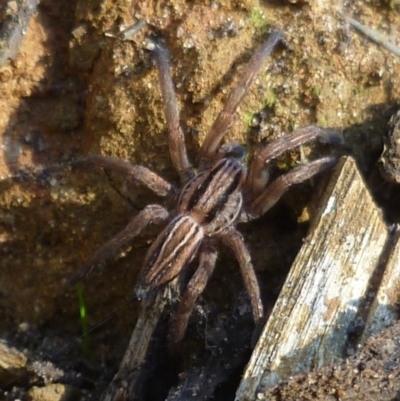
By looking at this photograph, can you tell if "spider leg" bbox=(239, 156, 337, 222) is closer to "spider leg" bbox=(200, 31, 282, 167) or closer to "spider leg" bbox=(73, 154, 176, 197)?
"spider leg" bbox=(200, 31, 282, 167)

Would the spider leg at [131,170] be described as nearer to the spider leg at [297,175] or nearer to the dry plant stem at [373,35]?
the spider leg at [297,175]

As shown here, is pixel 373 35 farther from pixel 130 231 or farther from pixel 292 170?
pixel 130 231

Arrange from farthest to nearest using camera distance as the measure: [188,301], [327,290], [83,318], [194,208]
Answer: [83,318] < [194,208] < [188,301] < [327,290]

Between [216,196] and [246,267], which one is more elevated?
[216,196]

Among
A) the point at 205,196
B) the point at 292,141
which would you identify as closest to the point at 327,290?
the point at 292,141

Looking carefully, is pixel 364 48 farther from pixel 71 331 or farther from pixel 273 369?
pixel 71 331

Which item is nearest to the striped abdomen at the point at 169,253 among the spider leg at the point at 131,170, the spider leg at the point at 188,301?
the spider leg at the point at 188,301

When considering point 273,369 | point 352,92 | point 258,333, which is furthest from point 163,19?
point 273,369
